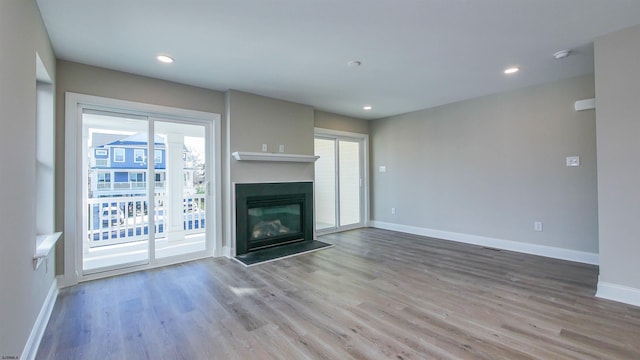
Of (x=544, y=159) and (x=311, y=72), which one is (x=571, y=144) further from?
(x=311, y=72)

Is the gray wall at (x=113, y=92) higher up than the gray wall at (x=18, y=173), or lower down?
higher up

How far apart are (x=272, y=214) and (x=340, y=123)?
2.49 m

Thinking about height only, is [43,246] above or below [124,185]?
below

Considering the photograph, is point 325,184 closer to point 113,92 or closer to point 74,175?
point 113,92

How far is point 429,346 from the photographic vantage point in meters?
1.93

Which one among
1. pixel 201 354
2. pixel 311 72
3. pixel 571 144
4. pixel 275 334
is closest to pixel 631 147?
pixel 571 144

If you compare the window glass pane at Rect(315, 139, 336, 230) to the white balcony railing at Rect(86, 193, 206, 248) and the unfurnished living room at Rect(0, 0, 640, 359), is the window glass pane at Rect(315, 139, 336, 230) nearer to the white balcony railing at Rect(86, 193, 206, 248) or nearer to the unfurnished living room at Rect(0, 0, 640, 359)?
the unfurnished living room at Rect(0, 0, 640, 359)

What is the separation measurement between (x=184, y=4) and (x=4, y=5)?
1.00m

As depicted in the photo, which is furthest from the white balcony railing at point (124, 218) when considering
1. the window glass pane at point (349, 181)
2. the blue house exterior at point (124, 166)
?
the window glass pane at point (349, 181)

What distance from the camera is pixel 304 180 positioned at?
16.8 feet

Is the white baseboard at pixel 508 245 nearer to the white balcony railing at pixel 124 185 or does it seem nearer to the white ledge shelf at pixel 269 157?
the white ledge shelf at pixel 269 157

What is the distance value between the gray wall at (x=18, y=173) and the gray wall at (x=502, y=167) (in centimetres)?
539

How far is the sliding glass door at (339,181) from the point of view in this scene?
19.2ft

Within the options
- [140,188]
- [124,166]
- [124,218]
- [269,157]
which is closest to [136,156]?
[124,166]
